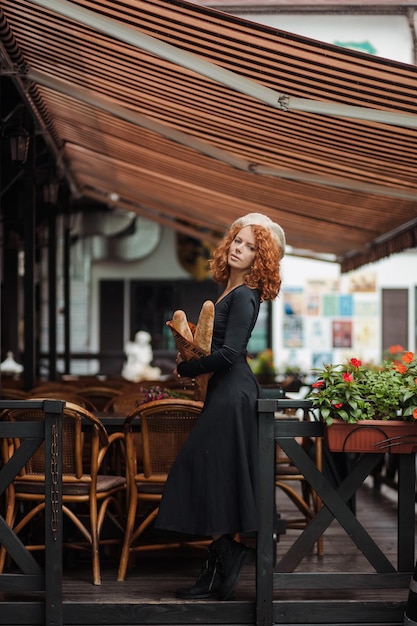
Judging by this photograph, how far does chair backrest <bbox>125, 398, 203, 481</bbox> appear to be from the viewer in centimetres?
501

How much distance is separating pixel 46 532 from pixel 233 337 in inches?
43.5

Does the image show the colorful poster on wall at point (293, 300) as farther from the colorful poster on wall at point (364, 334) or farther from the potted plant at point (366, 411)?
the potted plant at point (366, 411)

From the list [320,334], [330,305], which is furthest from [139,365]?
[330,305]

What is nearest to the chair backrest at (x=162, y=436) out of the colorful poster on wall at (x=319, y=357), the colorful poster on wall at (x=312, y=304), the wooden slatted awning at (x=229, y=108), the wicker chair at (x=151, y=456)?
the wicker chair at (x=151, y=456)

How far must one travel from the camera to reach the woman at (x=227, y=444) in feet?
14.4

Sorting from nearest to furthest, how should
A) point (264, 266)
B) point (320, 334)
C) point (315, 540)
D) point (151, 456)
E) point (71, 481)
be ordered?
1. point (315, 540)
2. point (264, 266)
3. point (71, 481)
4. point (151, 456)
5. point (320, 334)

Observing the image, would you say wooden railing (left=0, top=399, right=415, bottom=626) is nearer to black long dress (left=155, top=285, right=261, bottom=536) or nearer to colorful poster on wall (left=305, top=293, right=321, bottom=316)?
black long dress (left=155, top=285, right=261, bottom=536)

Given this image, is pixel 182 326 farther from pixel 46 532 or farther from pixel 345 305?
pixel 345 305

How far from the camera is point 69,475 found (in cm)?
505

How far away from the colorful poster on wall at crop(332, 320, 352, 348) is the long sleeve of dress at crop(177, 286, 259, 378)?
1322 cm

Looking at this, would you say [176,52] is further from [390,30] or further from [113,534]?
[390,30]

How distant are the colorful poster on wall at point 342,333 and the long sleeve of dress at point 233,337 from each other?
1322 centimetres

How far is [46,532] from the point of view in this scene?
171 inches

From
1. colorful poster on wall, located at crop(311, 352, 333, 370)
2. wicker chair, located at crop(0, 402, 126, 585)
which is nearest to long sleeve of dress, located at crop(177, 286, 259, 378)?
wicker chair, located at crop(0, 402, 126, 585)
